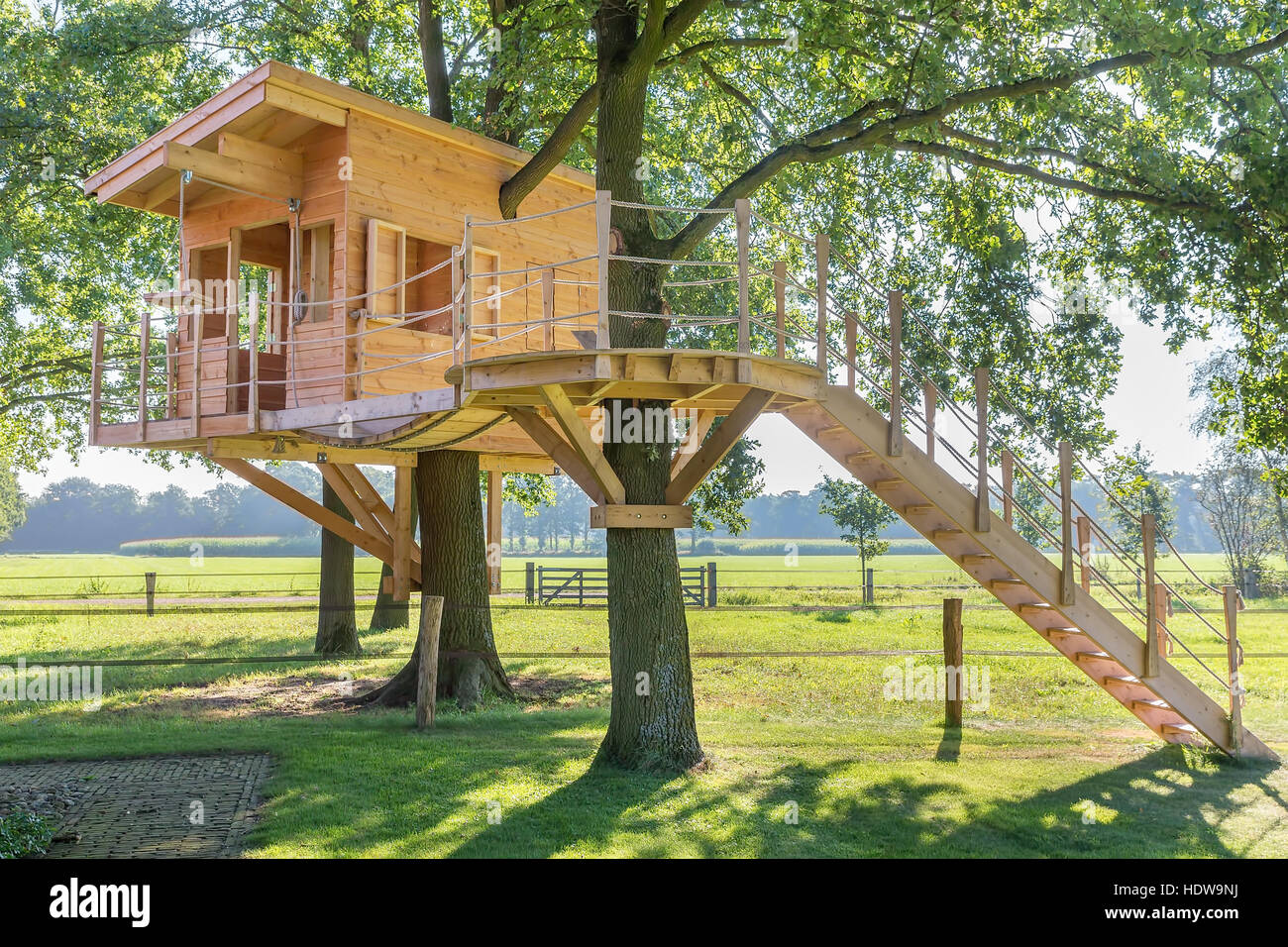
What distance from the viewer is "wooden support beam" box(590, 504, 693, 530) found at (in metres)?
9.66

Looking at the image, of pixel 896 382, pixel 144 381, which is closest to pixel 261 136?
pixel 144 381

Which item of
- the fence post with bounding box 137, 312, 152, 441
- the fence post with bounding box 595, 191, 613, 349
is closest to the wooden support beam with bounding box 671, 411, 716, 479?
the fence post with bounding box 595, 191, 613, 349

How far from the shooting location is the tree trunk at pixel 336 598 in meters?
19.7

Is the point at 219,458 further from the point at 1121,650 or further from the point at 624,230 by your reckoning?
the point at 1121,650

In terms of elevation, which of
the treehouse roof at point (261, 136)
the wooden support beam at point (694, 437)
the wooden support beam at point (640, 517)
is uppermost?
the treehouse roof at point (261, 136)

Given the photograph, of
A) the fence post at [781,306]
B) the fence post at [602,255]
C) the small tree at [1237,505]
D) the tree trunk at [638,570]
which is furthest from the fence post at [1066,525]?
the small tree at [1237,505]

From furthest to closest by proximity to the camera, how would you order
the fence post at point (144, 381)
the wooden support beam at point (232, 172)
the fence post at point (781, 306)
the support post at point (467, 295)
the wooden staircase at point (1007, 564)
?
the fence post at point (144, 381)
the wooden support beam at point (232, 172)
the fence post at point (781, 306)
the wooden staircase at point (1007, 564)
the support post at point (467, 295)

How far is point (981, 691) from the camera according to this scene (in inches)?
651

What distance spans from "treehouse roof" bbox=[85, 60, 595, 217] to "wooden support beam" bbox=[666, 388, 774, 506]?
546 centimetres

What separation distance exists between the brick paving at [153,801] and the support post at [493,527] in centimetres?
619

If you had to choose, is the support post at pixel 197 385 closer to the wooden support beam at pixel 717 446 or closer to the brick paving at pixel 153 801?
the brick paving at pixel 153 801

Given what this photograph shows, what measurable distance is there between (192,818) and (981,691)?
39.4ft

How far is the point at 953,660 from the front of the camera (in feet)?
42.0
